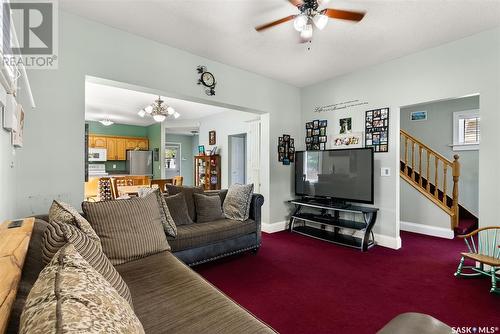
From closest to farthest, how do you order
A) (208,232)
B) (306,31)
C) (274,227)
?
(306,31) < (208,232) < (274,227)

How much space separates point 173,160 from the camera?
10.0 m

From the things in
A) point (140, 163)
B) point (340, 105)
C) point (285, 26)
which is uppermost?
point (285, 26)

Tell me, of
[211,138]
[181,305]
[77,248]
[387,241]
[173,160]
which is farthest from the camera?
[173,160]

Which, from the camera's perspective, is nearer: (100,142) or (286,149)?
(286,149)

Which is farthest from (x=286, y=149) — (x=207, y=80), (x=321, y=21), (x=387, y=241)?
(x=321, y=21)

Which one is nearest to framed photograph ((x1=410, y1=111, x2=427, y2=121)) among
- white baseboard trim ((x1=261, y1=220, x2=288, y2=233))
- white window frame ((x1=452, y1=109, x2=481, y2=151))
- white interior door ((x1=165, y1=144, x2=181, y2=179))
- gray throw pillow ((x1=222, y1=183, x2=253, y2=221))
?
white window frame ((x1=452, y1=109, x2=481, y2=151))

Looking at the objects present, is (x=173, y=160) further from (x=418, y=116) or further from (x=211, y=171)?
(x=418, y=116)

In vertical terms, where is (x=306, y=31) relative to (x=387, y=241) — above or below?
above

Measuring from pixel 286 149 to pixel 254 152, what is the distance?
95cm

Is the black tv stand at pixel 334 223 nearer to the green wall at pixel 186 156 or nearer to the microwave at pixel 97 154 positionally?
the microwave at pixel 97 154

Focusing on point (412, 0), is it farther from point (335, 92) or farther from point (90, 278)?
point (90, 278)

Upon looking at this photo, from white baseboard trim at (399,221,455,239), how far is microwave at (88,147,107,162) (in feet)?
25.9

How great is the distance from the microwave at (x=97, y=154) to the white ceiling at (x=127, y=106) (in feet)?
2.93

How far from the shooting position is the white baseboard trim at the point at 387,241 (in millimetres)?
3582
